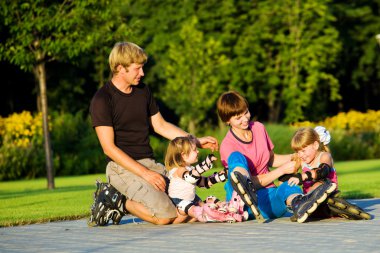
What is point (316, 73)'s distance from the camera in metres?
49.3

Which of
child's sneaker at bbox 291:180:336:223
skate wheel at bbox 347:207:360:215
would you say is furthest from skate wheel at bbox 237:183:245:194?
skate wheel at bbox 347:207:360:215

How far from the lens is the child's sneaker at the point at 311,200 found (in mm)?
9203

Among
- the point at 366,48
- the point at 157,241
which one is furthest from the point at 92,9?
the point at 366,48

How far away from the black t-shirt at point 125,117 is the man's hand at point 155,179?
481 mm

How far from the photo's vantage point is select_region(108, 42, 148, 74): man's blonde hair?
989 cm

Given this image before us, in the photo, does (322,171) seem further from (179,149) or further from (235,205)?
(179,149)

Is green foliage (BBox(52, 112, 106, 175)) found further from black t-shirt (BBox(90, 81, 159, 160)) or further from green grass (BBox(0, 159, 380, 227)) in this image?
black t-shirt (BBox(90, 81, 159, 160))

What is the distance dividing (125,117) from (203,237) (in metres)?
1.92

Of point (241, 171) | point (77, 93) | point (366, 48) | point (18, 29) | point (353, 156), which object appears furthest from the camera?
point (366, 48)

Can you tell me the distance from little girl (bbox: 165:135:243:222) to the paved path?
0.45ft

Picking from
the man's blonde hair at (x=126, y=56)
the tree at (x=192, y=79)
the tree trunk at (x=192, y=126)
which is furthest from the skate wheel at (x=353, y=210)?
the tree at (x=192, y=79)

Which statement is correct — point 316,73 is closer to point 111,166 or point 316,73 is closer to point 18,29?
point 18,29

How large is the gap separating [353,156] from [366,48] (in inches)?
809

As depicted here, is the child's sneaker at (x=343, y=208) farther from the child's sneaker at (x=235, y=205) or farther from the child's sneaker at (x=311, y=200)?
the child's sneaker at (x=235, y=205)
